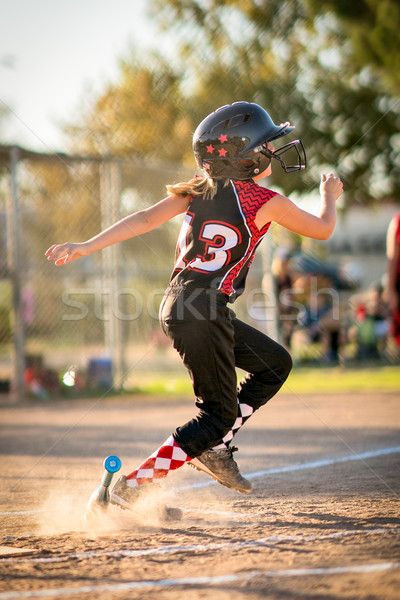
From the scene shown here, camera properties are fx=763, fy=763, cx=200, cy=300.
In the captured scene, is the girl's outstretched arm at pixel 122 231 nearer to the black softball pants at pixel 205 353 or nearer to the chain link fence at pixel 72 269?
the black softball pants at pixel 205 353

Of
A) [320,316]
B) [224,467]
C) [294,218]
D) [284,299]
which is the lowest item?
[224,467]

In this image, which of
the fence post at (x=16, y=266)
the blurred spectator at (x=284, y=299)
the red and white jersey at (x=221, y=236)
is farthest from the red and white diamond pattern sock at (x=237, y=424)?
the blurred spectator at (x=284, y=299)

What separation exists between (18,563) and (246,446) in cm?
318

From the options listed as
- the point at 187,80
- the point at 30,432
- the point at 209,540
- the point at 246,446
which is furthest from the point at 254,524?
the point at 187,80

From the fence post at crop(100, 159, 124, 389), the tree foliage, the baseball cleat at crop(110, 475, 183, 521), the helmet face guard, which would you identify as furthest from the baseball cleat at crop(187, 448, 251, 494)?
the tree foliage

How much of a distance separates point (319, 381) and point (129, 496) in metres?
8.17

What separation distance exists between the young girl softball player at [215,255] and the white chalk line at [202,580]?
0.99 m

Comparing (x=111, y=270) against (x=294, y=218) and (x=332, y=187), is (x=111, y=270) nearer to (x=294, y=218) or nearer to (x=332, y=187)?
(x=332, y=187)

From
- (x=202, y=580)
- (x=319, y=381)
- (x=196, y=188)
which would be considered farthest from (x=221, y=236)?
(x=319, y=381)

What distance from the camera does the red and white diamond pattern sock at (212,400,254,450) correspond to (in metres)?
3.89

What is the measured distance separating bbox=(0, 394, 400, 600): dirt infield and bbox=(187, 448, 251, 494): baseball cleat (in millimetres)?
139

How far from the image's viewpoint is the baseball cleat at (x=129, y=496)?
3.67 metres

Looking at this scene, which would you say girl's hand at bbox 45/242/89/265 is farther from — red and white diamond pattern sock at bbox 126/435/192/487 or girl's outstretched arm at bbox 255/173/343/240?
red and white diamond pattern sock at bbox 126/435/192/487

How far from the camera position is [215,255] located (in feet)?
12.2
